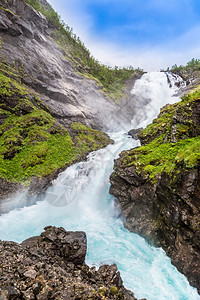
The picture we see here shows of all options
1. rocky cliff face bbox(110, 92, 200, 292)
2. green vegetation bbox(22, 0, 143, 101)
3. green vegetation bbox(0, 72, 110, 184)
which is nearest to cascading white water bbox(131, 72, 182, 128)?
green vegetation bbox(22, 0, 143, 101)

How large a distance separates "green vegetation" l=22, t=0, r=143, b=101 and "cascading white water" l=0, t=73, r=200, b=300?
31.1 m

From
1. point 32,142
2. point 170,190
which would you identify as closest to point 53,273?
point 170,190

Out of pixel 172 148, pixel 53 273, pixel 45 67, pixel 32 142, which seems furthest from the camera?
pixel 45 67

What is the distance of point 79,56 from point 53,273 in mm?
53576

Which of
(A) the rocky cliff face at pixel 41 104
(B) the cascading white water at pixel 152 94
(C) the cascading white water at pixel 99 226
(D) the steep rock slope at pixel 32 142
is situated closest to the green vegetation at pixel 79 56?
(A) the rocky cliff face at pixel 41 104

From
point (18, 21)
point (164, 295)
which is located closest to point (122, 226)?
point (164, 295)

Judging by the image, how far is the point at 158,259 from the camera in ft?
30.6

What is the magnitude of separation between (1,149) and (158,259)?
16749 millimetres

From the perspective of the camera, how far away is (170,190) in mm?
9648

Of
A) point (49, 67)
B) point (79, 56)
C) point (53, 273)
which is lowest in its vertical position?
point (53, 273)

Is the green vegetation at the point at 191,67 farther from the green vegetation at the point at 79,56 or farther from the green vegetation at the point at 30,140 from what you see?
the green vegetation at the point at 30,140

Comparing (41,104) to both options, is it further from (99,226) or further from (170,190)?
(170,190)

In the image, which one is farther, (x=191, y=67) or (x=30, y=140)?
(x=191, y=67)

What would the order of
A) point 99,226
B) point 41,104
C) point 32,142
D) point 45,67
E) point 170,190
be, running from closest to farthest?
point 170,190 → point 99,226 → point 32,142 → point 41,104 → point 45,67
